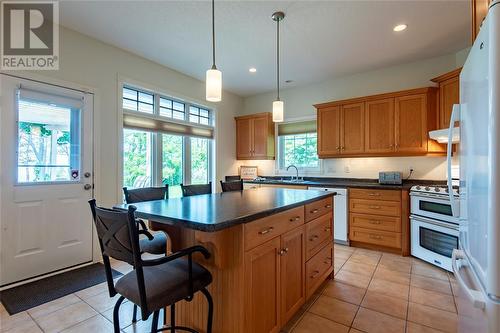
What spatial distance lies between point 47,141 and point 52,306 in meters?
1.66

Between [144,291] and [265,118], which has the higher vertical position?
[265,118]

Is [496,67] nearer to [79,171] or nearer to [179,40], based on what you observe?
[179,40]

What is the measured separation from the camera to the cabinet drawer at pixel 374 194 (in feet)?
10.7

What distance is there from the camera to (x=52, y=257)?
2.67m

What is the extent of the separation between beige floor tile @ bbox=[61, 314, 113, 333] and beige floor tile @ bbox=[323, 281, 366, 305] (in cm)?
181

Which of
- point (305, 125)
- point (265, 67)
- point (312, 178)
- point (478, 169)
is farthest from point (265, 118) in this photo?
point (478, 169)

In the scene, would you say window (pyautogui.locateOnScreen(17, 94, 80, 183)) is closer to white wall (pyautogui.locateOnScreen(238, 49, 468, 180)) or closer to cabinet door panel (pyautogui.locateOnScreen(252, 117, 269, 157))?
cabinet door panel (pyautogui.locateOnScreen(252, 117, 269, 157))

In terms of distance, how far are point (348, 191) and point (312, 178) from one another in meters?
1.05

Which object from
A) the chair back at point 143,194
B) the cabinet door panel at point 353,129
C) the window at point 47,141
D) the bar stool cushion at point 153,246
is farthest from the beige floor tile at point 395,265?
the window at point 47,141

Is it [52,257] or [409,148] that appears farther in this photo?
[409,148]

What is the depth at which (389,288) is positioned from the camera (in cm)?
238

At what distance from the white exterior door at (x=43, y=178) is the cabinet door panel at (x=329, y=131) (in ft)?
11.1

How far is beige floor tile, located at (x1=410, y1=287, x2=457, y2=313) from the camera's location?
6.79 feet

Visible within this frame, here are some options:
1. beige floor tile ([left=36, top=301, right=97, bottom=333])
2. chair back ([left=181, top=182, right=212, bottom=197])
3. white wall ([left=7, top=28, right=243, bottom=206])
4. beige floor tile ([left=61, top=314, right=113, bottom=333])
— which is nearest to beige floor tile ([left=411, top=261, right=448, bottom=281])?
chair back ([left=181, top=182, right=212, bottom=197])
